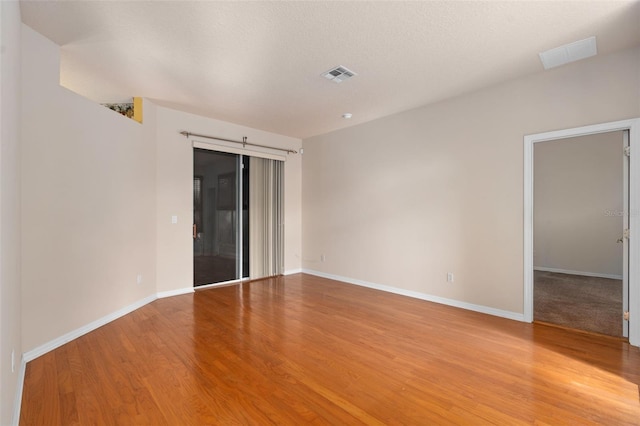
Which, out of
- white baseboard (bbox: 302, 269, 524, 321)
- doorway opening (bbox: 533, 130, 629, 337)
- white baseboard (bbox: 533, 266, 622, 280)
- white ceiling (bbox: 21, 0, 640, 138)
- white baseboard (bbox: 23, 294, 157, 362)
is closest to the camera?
white ceiling (bbox: 21, 0, 640, 138)

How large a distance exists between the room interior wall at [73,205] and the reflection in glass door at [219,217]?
0.91 metres

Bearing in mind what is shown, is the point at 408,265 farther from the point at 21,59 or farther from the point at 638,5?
the point at 21,59

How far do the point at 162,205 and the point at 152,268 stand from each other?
953mm

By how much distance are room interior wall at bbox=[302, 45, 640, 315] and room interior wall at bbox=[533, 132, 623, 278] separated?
11.3ft

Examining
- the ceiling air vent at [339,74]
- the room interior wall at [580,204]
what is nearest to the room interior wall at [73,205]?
the ceiling air vent at [339,74]

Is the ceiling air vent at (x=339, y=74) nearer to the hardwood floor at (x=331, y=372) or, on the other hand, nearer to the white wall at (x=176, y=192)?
the white wall at (x=176, y=192)

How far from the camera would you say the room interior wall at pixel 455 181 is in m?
3.10

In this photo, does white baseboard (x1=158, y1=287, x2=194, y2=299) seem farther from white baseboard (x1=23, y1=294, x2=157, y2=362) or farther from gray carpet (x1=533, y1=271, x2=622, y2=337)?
gray carpet (x1=533, y1=271, x2=622, y2=337)

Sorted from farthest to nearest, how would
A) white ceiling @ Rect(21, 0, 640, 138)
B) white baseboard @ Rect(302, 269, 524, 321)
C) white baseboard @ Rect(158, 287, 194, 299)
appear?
white baseboard @ Rect(158, 287, 194, 299) → white baseboard @ Rect(302, 269, 524, 321) → white ceiling @ Rect(21, 0, 640, 138)

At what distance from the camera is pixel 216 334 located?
3.04 m

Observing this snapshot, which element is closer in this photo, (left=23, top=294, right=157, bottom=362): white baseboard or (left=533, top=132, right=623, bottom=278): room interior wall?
(left=23, top=294, right=157, bottom=362): white baseboard

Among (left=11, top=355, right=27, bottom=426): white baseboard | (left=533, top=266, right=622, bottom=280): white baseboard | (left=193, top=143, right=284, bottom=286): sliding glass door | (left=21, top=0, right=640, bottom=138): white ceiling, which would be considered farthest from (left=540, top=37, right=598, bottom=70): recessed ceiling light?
(left=11, top=355, right=27, bottom=426): white baseboard

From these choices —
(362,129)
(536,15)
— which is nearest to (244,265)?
(362,129)

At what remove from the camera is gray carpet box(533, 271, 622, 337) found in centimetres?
330
